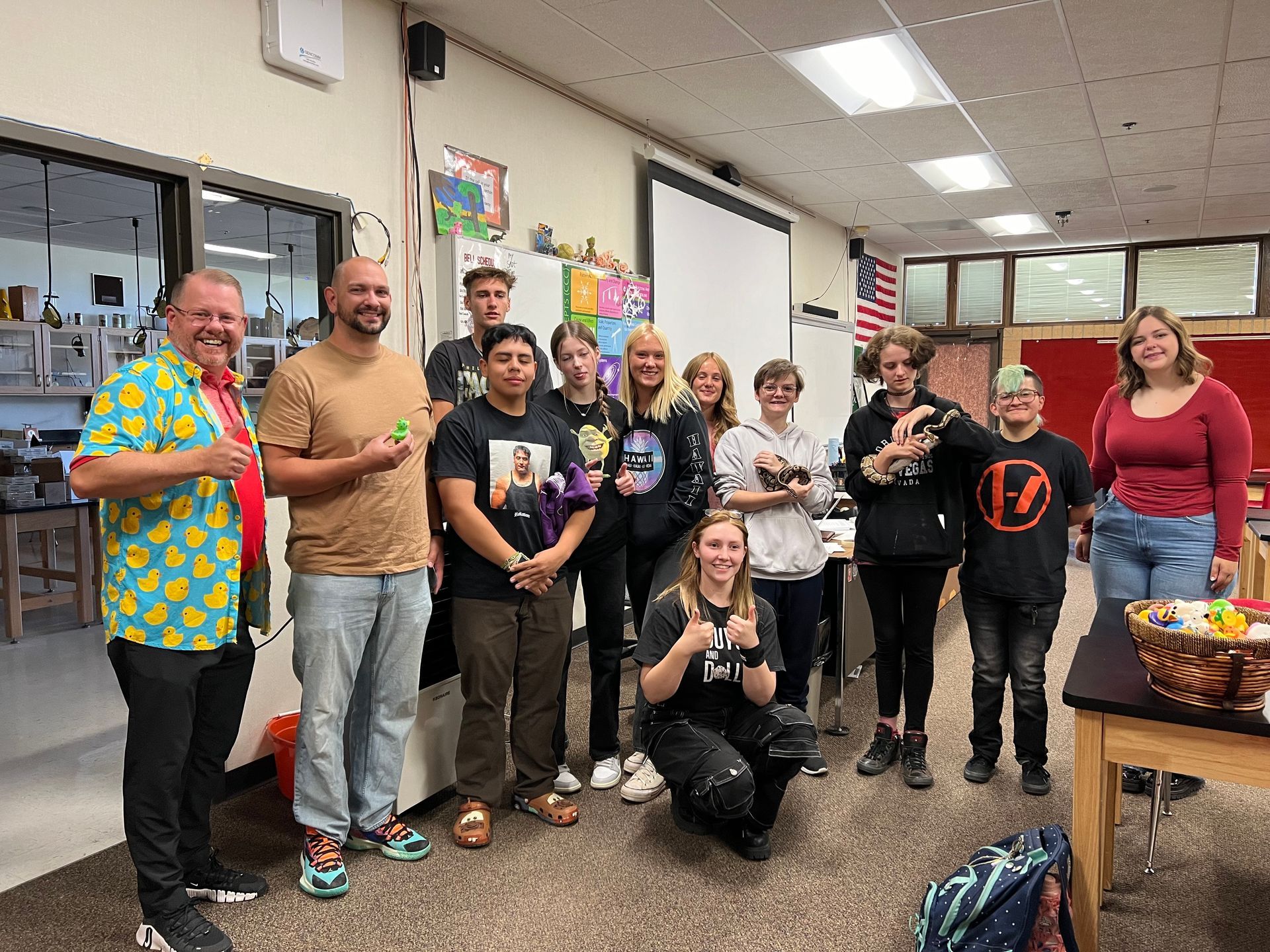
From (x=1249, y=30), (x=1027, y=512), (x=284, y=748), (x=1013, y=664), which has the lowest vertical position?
(x=284, y=748)

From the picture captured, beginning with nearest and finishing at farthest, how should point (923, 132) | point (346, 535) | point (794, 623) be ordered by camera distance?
point (346, 535) < point (794, 623) < point (923, 132)

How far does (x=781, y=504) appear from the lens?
3.04 m

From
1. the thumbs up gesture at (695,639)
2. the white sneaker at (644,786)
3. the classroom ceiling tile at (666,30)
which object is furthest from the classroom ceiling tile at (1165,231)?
the thumbs up gesture at (695,639)

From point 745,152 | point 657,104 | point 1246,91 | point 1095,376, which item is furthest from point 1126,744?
point 1095,376

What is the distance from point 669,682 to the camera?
96.6 inches

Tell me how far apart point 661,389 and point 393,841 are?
1.58 metres

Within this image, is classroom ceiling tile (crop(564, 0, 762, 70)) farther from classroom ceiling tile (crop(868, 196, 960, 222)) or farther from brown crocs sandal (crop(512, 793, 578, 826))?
classroom ceiling tile (crop(868, 196, 960, 222))

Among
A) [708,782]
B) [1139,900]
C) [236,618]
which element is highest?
[236,618]

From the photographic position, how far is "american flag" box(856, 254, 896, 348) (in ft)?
28.5

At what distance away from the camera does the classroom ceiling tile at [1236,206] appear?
265 inches

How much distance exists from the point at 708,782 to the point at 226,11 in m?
2.74

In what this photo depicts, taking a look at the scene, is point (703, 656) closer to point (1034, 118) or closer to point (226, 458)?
point (226, 458)

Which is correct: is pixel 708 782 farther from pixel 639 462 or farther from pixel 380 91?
pixel 380 91

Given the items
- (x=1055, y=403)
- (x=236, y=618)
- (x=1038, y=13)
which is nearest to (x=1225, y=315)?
(x=1055, y=403)
